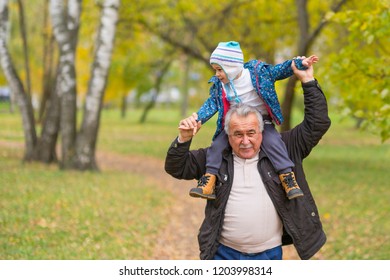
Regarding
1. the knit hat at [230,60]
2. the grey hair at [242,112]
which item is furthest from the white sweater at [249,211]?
the knit hat at [230,60]

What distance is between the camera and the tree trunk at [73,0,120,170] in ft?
50.5

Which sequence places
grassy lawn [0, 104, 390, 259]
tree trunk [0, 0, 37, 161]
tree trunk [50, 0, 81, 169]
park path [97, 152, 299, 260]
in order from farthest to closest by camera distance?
tree trunk [0, 0, 37, 161], tree trunk [50, 0, 81, 169], park path [97, 152, 299, 260], grassy lawn [0, 104, 390, 259]

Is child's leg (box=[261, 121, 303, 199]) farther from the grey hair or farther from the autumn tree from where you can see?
the autumn tree

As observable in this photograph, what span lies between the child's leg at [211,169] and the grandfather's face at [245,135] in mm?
97

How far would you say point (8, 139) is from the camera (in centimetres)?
2597

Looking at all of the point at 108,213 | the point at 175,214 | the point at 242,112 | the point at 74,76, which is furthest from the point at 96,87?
the point at 242,112

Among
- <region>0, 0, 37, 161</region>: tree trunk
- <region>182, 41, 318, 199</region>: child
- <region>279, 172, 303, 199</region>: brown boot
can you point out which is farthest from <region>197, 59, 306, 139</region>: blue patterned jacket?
<region>0, 0, 37, 161</region>: tree trunk

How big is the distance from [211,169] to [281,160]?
16.3 inches

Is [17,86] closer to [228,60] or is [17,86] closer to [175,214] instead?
[175,214]

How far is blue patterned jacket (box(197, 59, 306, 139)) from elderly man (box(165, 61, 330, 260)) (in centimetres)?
13

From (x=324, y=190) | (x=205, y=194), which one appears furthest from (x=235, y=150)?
→ (x=324, y=190)

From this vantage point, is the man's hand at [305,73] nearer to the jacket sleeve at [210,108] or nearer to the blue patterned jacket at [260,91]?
the blue patterned jacket at [260,91]

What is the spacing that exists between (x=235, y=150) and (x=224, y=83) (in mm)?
435

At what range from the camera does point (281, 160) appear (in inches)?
156
